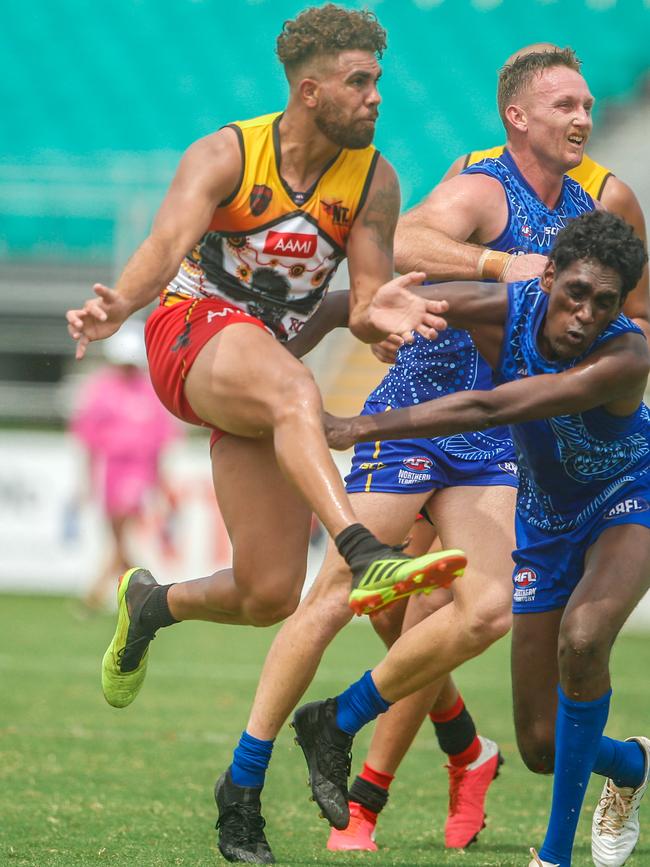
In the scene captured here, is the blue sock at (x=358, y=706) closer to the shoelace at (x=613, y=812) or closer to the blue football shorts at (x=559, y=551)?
the blue football shorts at (x=559, y=551)

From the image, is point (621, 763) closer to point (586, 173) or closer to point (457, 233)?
point (457, 233)

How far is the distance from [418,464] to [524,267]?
93 cm

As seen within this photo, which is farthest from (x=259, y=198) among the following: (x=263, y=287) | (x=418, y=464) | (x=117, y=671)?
(x=117, y=671)

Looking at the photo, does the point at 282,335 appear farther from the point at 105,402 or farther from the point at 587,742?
the point at 105,402

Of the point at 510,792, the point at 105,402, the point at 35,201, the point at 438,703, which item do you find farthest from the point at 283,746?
the point at 35,201

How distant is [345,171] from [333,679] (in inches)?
203

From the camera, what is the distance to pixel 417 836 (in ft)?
18.0

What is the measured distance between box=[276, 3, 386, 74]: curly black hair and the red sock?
2641 mm

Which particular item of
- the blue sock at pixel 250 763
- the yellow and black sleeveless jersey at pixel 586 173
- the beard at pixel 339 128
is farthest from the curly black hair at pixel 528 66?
the blue sock at pixel 250 763

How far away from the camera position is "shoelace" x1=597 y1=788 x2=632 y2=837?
4.73 metres

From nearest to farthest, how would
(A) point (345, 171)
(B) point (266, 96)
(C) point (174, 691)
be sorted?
1. (A) point (345, 171)
2. (C) point (174, 691)
3. (B) point (266, 96)

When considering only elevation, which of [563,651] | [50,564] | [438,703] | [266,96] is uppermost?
[266,96]

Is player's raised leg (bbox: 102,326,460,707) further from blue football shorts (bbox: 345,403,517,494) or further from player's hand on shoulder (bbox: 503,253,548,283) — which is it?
player's hand on shoulder (bbox: 503,253,548,283)

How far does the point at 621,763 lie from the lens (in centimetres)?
489
